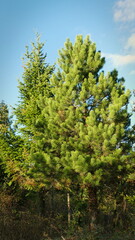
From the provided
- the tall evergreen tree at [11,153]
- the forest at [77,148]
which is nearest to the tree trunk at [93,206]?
A: the forest at [77,148]

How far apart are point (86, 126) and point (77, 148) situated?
1.46 metres

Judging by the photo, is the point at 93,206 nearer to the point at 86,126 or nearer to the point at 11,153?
the point at 86,126

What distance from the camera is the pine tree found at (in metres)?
8.90

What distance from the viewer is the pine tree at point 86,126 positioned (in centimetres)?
890

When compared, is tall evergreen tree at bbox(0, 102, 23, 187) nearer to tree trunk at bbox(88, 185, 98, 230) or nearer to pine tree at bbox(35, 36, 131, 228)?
pine tree at bbox(35, 36, 131, 228)

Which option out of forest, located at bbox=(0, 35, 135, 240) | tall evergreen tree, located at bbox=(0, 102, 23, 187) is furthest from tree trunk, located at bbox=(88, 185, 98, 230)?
tall evergreen tree, located at bbox=(0, 102, 23, 187)

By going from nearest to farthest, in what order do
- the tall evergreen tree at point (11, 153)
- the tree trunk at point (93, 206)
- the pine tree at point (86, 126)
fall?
1. the pine tree at point (86, 126)
2. the tree trunk at point (93, 206)
3. the tall evergreen tree at point (11, 153)

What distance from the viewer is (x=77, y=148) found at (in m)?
9.52

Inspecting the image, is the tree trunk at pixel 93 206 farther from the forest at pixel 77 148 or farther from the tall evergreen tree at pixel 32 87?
the tall evergreen tree at pixel 32 87

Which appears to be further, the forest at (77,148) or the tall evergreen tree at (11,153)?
the tall evergreen tree at (11,153)

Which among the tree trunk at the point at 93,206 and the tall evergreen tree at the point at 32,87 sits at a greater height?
the tall evergreen tree at the point at 32,87

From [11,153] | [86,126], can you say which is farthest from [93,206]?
[11,153]

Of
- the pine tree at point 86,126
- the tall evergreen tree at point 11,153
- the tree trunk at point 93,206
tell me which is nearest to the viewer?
the pine tree at point 86,126

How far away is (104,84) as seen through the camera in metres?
10.3
